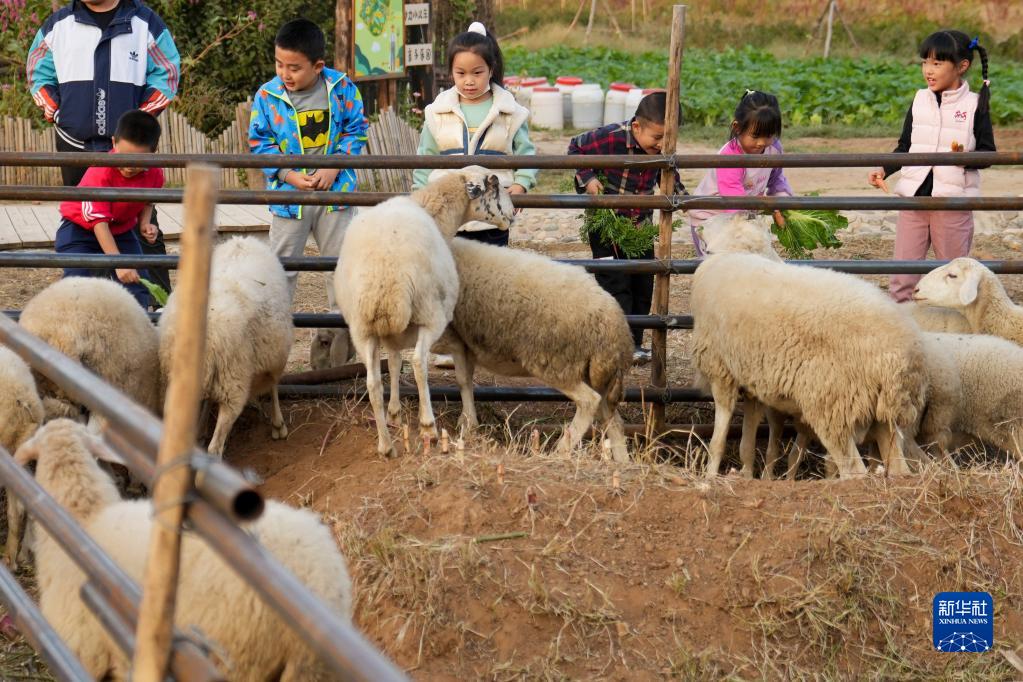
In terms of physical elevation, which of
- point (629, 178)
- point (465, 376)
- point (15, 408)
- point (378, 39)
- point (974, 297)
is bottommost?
point (465, 376)

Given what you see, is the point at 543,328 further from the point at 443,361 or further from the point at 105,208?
the point at 105,208

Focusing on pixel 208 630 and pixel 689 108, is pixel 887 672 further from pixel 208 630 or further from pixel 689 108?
pixel 689 108

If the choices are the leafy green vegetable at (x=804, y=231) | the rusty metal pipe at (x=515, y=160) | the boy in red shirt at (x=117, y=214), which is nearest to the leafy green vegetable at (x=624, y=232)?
the rusty metal pipe at (x=515, y=160)

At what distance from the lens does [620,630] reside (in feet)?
13.4

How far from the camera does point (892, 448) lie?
5305 millimetres

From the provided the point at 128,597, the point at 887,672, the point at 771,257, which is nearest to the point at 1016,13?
the point at 771,257

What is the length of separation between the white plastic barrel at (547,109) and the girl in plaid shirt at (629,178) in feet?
39.2

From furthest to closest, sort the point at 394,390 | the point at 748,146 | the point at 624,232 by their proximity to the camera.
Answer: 1. the point at 748,146
2. the point at 624,232
3. the point at 394,390

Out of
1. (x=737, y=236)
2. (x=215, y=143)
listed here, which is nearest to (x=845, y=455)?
(x=737, y=236)

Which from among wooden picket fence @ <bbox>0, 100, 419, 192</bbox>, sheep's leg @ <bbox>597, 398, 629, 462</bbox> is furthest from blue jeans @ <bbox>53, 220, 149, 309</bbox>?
wooden picket fence @ <bbox>0, 100, 419, 192</bbox>

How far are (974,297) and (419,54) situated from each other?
8.11 metres

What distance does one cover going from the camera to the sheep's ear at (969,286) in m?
5.97

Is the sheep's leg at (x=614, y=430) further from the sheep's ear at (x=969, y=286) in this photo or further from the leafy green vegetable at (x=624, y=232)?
the sheep's ear at (x=969, y=286)

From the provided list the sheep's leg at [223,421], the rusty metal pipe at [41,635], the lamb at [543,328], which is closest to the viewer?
the rusty metal pipe at [41,635]
